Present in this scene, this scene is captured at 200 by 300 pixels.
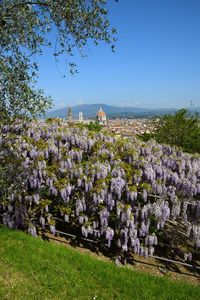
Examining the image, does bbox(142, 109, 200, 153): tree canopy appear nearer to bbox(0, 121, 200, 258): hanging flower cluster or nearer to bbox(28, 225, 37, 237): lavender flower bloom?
bbox(0, 121, 200, 258): hanging flower cluster

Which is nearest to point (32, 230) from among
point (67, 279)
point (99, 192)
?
point (99, 192)

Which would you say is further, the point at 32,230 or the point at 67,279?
the point at 32,230

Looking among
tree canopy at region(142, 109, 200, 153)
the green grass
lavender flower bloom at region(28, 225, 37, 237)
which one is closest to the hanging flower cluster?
lavender flower bloom at region(28, 225, 37, 237)

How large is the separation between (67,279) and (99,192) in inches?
110

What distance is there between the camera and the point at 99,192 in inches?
373

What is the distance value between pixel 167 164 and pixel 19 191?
4.14m

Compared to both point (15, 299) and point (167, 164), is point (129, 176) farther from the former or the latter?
point (15, 299)

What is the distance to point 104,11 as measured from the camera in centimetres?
809

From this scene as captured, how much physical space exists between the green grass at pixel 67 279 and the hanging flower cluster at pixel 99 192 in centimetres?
144

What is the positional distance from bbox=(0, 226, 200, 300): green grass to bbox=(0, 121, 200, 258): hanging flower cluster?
4.72 feet

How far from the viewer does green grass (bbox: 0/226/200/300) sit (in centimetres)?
666

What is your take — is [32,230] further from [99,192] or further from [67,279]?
[67,279]

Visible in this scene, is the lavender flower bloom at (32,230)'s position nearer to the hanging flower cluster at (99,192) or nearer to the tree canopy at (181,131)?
the hanging flower cluster at (99,192)

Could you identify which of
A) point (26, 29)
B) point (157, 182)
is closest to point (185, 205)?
point (157, 182)
